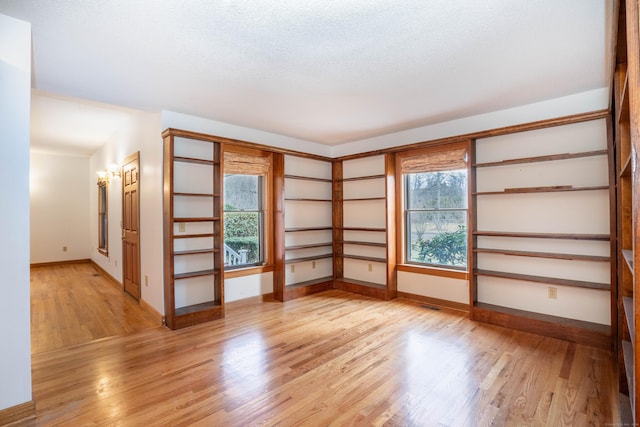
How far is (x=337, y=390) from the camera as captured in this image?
232 cm

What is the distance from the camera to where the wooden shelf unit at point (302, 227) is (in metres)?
4.71

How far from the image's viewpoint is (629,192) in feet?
6.39

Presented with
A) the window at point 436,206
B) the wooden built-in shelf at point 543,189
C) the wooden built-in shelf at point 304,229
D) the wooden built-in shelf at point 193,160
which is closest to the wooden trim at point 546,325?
the window at point 436,206

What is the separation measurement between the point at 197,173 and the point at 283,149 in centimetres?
133

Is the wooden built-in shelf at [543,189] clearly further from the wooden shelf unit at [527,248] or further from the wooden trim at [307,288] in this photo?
the wooden trim at [307,288]

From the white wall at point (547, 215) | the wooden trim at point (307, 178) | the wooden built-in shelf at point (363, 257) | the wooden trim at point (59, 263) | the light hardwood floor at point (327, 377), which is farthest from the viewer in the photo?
the wooden trim at point (59, 263)

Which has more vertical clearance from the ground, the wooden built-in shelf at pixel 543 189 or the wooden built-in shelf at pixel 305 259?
the wooden built-in shelf at pixel 543 189

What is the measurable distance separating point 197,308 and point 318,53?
3.15 meters

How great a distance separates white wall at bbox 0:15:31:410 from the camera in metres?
1.94

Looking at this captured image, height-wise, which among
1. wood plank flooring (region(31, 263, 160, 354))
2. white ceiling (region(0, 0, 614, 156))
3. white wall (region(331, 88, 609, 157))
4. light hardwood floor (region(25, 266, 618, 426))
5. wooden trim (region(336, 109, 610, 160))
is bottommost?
→ light hardwood floor (region(25, 266, 618, 426))

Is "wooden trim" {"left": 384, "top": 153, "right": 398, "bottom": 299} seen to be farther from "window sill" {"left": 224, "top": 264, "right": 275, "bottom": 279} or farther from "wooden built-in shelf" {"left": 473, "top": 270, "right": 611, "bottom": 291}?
"window sill" {"left": 224, "top": 264, "right": 275, "bottom": 279}

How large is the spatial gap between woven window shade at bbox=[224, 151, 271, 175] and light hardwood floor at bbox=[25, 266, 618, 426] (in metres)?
2.05

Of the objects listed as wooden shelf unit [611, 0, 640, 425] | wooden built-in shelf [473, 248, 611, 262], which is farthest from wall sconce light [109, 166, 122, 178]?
wooden shelf unit [611, 0, 640, 425]

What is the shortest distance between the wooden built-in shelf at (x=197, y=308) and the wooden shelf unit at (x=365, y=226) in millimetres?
2197
